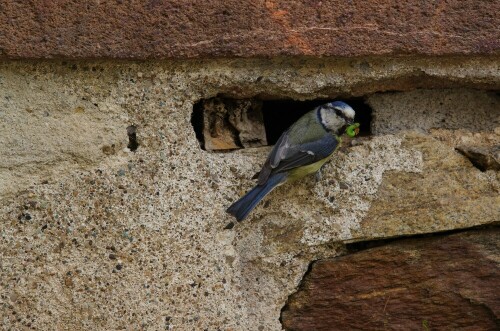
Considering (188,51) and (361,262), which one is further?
(361,262)

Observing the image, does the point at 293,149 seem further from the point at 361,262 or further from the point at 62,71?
the point at 62,71

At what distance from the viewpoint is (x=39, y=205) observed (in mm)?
1411

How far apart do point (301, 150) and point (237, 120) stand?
0.16 m

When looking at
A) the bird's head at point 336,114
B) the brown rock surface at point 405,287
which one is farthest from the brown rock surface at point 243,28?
the brown rock surface at point 405,287

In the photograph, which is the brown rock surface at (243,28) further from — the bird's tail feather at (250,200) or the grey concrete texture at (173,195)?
the bird's tail feather at (250,200)

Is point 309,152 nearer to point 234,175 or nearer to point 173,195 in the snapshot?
point 234,175

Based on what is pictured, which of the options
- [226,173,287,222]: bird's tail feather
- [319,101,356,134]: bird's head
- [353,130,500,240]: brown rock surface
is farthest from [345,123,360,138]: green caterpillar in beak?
[226,173,287,222]: bird's tail feather

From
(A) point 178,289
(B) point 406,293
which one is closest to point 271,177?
(A) point 178,289

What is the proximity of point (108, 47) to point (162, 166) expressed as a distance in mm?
255

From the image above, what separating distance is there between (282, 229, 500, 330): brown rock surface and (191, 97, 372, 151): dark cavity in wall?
0.30 m

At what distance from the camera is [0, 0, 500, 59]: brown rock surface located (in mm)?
1362

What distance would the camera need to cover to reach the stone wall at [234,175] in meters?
1.40

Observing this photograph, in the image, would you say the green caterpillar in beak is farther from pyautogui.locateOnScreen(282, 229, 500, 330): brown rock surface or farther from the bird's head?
pyautogui.locateOnScreen(282, 229, 500, 330): brown rock surface

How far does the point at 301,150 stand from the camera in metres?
1.66
